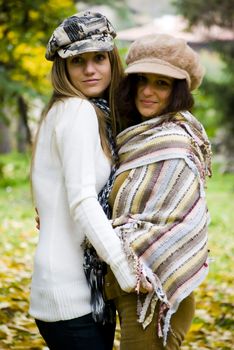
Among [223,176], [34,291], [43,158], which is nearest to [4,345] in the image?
[34,291]

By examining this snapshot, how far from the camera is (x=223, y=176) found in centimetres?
1734

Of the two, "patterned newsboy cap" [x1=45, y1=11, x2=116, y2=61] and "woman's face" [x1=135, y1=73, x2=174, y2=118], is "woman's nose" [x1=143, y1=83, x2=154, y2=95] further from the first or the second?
"patterned newsboy cap" [x1=45, y1=11, x2=116, y2=61]

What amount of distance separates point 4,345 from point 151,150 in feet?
7.28

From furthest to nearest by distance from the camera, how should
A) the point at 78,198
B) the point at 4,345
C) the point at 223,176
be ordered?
the point at 223,176, the point at 4,345, the point at 78,198

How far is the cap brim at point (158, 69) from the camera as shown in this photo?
2.53 metres

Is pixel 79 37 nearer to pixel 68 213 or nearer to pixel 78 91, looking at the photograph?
pixel 78 91

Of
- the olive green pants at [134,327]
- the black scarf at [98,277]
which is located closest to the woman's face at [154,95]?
the black scarf at [98,277]

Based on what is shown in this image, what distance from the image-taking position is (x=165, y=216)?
93.1 inches

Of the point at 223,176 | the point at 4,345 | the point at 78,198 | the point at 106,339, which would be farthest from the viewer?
the point at 223,176

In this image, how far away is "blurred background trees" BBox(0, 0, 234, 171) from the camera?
6.07 metres

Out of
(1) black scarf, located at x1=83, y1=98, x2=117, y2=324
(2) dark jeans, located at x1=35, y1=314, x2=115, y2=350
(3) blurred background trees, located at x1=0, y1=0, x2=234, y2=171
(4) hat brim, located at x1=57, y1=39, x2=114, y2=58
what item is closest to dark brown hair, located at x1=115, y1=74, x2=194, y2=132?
(4) hat brim, located at x1=57, y1=39, x2=114, y2=58

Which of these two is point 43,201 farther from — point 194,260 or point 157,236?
point 194,260

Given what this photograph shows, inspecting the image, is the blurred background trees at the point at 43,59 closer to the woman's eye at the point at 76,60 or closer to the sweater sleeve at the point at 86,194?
the woman's eye at the point at 76,60

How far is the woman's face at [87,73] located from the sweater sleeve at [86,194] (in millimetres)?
256
